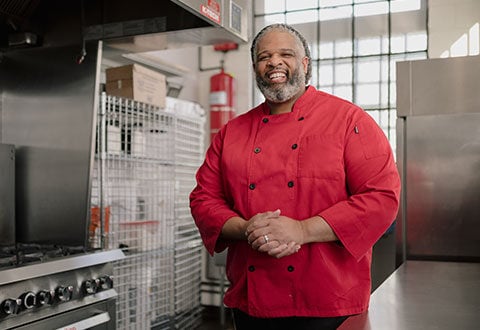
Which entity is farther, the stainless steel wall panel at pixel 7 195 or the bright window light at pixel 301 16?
the bright window light at pixel 301 16

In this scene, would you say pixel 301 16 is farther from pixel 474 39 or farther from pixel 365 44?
pixel 474 39

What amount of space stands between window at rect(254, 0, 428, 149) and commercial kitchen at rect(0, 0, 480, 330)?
0.46 m

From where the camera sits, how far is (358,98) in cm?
450

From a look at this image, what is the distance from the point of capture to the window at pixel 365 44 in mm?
4355

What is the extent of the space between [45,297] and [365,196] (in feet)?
3.79

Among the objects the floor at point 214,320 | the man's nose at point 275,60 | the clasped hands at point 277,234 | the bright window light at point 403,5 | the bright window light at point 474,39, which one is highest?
the bright window light at point 403,5

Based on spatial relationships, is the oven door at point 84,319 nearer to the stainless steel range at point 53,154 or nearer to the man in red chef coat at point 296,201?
the stainless steel range at point 53,154

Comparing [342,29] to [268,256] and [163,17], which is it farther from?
[268,256]

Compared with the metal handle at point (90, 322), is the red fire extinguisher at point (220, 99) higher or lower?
higher

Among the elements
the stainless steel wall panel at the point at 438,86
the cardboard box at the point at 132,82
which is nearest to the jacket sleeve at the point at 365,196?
the stainless steel wall panel at the point at 438,86

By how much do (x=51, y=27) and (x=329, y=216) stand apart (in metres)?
1.76

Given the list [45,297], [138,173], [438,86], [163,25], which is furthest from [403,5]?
[45,297]

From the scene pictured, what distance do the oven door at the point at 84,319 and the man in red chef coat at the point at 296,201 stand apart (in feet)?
2.22

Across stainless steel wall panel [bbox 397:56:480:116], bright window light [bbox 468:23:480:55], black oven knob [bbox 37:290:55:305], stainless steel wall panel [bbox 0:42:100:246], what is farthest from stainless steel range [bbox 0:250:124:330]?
bright window light [bbox 468:23:480:55]
